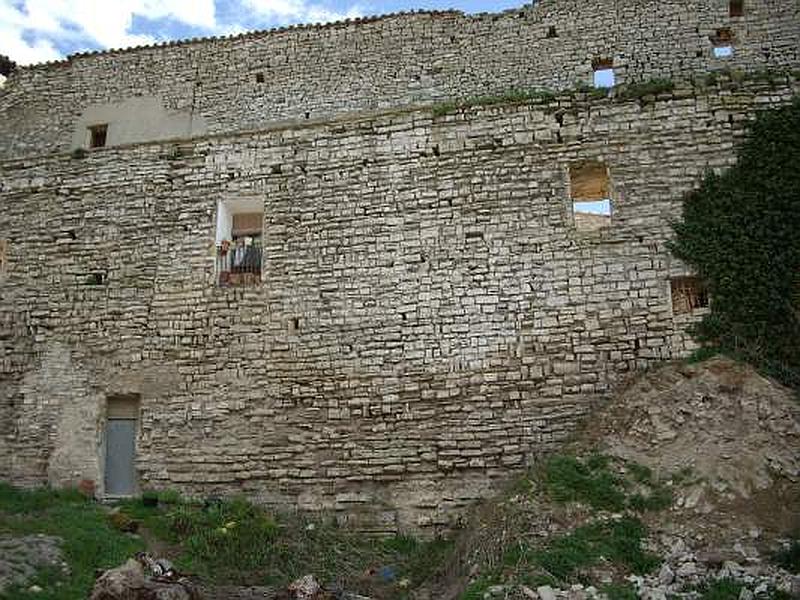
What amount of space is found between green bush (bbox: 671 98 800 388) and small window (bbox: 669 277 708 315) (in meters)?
0.19

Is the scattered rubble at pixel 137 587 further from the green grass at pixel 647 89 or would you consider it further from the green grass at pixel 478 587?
the green grass at pixel 647 89

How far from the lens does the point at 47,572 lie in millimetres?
9156

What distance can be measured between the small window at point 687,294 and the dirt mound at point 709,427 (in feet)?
3.01

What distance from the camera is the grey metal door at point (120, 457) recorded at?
12.7 m

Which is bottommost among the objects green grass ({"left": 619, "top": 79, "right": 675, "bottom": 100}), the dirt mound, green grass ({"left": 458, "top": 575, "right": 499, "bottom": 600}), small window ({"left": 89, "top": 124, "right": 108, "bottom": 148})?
green grass ({"left": 458, "top": 575, "right": 499, "bottom": 600})

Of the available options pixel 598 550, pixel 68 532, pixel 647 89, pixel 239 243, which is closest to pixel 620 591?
pixel 598 550

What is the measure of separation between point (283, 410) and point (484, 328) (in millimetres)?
3040

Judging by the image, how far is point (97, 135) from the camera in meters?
19.1

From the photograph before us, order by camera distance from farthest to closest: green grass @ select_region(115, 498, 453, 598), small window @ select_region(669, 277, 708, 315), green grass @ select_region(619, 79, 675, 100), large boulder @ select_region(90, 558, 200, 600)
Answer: green grass @ select_region(619, 79, 675, 100) → small window @ select_region(669, 277, 708, 315) → green grass @ select_region(115, 498, 453, 598) → large boulder @ select_region(90, 558, 200, 600)

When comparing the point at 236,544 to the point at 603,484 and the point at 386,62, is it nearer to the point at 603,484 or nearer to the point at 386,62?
the point at 603,484

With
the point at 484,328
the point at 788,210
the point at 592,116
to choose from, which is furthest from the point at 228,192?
the point at 788,210

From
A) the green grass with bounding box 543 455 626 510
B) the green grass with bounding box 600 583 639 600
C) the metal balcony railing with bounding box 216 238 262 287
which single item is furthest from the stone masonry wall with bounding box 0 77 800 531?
the green grass with bounding box 600 583 639 600

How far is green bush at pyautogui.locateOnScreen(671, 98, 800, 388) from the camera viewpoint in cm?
1088

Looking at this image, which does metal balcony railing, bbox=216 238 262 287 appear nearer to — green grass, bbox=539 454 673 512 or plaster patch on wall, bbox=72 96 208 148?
plaster patch on wall, bbox=72 96 208 148
